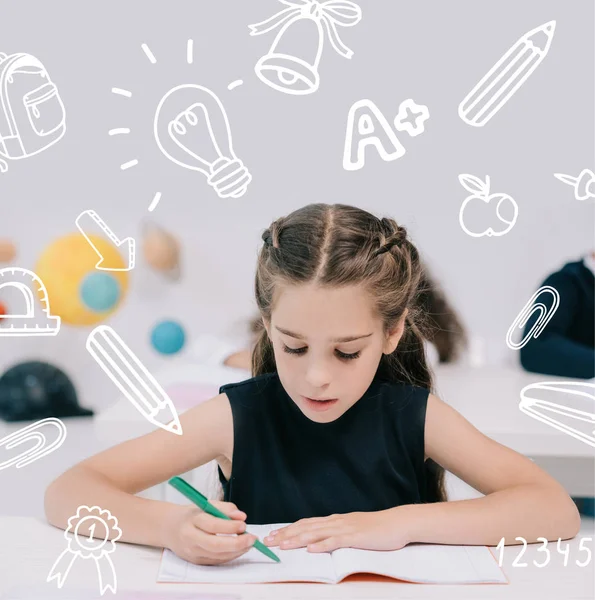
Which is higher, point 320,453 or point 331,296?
point 331,296

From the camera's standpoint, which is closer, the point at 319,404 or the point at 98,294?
the point at 319,404

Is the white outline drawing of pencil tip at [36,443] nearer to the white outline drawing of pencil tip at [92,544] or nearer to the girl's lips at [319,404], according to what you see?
the white outline drawing of pencil tip at [92,544]

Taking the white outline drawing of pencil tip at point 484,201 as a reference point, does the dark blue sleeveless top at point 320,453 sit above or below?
below

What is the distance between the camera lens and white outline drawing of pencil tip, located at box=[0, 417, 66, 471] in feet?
2.45

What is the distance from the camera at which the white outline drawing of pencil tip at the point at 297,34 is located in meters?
0.78

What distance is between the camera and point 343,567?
573 mm

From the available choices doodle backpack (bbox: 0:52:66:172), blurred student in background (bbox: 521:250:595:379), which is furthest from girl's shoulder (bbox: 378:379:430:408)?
blurred student in background (bbox: 521:250:595:379)

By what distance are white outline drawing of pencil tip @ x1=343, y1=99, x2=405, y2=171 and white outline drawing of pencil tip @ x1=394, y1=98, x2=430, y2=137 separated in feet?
0.06

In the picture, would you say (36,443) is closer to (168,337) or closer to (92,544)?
(92,544)

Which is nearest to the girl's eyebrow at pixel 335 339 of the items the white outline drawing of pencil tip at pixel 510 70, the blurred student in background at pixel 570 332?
the white outline drawing of pencil tip at pixel 510 70

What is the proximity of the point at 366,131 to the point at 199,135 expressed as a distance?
168mm

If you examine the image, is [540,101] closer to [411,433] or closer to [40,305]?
[411,433]

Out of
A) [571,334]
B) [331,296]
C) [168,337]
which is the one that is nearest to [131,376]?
[168,337]

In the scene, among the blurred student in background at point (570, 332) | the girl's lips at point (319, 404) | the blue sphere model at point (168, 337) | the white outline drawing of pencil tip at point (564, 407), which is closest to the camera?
the girl's lips at point (319, 404)
